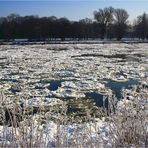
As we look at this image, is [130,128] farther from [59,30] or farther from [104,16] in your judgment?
[104,16]

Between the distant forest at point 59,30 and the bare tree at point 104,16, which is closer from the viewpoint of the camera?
the distant forest at point 59,30

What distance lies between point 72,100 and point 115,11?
99.9 meters

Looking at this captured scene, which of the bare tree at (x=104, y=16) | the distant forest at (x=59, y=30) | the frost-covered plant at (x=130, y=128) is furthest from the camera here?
the bare tree at (x=104, y=16)

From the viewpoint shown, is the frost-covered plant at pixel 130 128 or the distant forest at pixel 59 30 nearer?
the frost-covered plant at pixel 130 128

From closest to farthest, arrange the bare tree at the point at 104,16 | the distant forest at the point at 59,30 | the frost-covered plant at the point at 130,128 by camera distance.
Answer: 1. the frost-covered plant at the point at 130,128
2. the distant forest at the point at 59,30
3. the bare tree at the point at 104,16

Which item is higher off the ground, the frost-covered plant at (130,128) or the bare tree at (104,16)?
the bare tree at (104,16)

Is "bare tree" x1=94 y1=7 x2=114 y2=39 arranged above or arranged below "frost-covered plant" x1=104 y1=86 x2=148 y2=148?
above

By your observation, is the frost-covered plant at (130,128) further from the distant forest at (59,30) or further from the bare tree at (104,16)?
the bare tree at (104,16)

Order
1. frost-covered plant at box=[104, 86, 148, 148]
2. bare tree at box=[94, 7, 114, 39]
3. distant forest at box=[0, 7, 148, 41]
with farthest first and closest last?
bare tree at box=[94, 7, 114, 39] < distant forest at box=[0, 7, 148, 41] < frost-covered plant at box=[104, 86, 148, 148]

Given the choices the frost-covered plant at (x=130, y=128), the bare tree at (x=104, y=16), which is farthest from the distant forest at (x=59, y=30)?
the frost-covered plant at (x=130, y=128)

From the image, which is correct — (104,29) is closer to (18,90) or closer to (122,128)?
(18,90)

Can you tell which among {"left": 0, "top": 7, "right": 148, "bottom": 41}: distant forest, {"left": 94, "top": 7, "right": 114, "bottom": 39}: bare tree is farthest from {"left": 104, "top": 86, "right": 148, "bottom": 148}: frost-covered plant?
{"left": 94, "top": 7, "right": 114, "bottom": 39}: bare tree

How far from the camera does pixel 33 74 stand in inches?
731

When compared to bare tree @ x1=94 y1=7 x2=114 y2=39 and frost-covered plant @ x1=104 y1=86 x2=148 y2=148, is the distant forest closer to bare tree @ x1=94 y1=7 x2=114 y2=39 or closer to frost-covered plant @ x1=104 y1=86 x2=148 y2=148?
bare tree @ x1=94 y1=7 x2=114 y2=39
